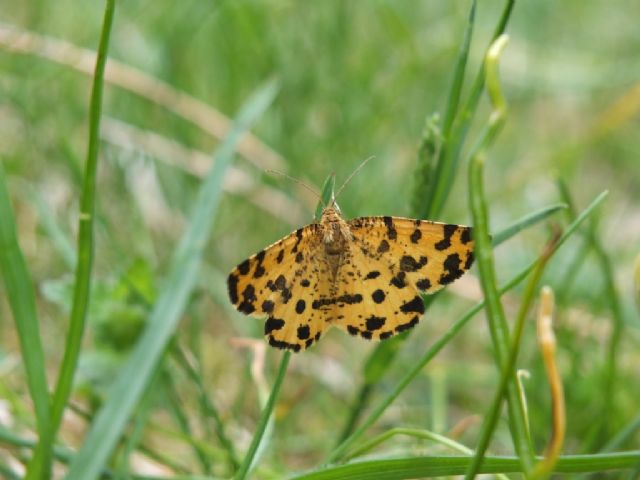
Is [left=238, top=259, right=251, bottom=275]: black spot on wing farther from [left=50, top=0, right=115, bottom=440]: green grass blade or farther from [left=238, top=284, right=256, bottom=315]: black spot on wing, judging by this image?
[left=50, top=0, right=115, bottom=440]: green grass blade

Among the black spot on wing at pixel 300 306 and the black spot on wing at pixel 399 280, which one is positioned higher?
the black spot on wing at pixel 399 280

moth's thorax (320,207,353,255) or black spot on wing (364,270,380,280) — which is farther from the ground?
moth's thorax (320,207,353,255)

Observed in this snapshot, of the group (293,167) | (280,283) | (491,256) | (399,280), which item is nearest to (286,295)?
(280,283)

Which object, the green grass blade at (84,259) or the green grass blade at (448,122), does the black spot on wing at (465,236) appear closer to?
the green grass blade at (448,122)

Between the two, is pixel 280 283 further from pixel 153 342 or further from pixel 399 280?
pixel 153 342

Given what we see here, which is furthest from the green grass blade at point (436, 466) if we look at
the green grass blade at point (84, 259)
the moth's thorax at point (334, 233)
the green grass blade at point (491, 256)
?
the moth's thorax at point (334, 233)

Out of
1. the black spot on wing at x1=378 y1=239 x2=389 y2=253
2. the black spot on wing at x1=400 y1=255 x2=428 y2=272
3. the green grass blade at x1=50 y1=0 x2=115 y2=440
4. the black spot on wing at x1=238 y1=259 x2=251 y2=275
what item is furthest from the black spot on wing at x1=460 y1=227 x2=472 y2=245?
the green grass blade at x1=50 y1=0 x2=115 y2=440

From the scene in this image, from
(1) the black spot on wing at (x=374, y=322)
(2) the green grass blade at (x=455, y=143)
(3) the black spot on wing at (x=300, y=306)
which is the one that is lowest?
(1) the black spot on wing at (x=374, y=322)

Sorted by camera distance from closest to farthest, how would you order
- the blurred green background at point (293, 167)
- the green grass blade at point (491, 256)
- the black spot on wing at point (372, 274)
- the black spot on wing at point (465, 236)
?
the green grass blade at point (491, 256)
the black spot on wing at point (465, 236)
the black spot on wing at point (372, 274)
the blurred green background at point (293, 167)
